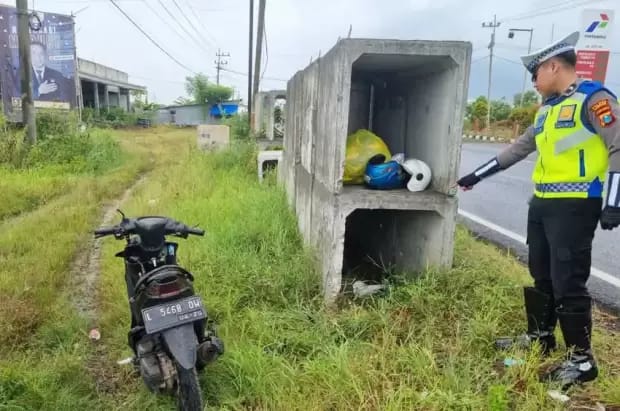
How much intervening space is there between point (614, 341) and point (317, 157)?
2.41 metres

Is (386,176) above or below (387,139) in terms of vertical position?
below

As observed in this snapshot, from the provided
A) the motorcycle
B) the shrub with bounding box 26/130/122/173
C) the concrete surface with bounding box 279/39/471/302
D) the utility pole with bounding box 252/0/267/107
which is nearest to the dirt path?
the motorcycle

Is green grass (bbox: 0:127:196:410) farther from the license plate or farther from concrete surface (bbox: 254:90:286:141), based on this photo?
concrete surface (bbox: 254:90:286:141)

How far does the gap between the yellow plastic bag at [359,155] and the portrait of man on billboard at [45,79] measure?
50.9 ft

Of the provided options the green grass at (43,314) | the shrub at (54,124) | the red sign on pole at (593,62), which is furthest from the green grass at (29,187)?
the red sign on pole at (593,62)

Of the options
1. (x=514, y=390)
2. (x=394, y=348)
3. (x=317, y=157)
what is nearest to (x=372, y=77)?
(x=317, y=157)

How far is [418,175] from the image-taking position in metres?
3.37

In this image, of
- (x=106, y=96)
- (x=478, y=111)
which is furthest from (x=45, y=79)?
(x=478, y=111)

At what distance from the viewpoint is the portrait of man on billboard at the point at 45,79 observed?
15656 mm

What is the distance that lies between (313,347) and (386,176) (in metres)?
1.35

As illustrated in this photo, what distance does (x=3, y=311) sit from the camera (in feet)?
10.2

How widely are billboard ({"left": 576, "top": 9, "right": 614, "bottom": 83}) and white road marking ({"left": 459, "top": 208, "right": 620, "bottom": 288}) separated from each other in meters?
3.33

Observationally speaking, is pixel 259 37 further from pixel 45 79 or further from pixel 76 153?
pixel 76 153

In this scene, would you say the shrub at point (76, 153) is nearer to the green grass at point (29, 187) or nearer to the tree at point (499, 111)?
the green grass at point (29, 187)
